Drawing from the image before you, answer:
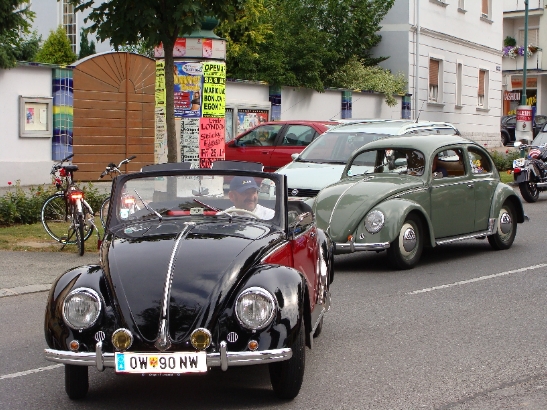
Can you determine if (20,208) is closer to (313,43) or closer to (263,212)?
(263,212)

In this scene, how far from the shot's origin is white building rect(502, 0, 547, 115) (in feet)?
190

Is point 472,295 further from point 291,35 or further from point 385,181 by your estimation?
point 291,35

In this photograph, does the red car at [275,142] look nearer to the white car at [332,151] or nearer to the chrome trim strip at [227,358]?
the white car at [332,151]

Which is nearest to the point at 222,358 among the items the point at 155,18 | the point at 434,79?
the point at 155,18

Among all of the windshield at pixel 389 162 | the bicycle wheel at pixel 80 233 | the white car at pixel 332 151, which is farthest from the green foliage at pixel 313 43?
the bicycle wheel at pixel 80 233

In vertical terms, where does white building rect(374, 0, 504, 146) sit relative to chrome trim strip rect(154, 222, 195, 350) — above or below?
above

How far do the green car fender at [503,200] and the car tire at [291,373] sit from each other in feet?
24.5

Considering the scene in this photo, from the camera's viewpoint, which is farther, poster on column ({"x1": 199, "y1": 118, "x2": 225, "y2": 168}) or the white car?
poster on column ({"x1": 199, "y1": 118, "x2": 225, "y2": 168})

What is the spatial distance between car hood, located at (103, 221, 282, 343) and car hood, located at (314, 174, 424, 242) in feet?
15.4

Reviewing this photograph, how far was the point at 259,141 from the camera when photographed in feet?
67.9

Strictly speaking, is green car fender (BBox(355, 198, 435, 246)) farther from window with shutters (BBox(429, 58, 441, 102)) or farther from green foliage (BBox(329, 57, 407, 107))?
window with shutters (BBox(429, 58, 441, 102))

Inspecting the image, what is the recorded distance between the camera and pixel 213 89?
1580 centimetres

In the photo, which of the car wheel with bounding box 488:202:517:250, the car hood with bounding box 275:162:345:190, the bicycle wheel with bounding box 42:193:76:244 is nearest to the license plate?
the bicycle wheel with bounding box 42:193:76:244

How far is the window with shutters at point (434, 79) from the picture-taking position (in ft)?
126
